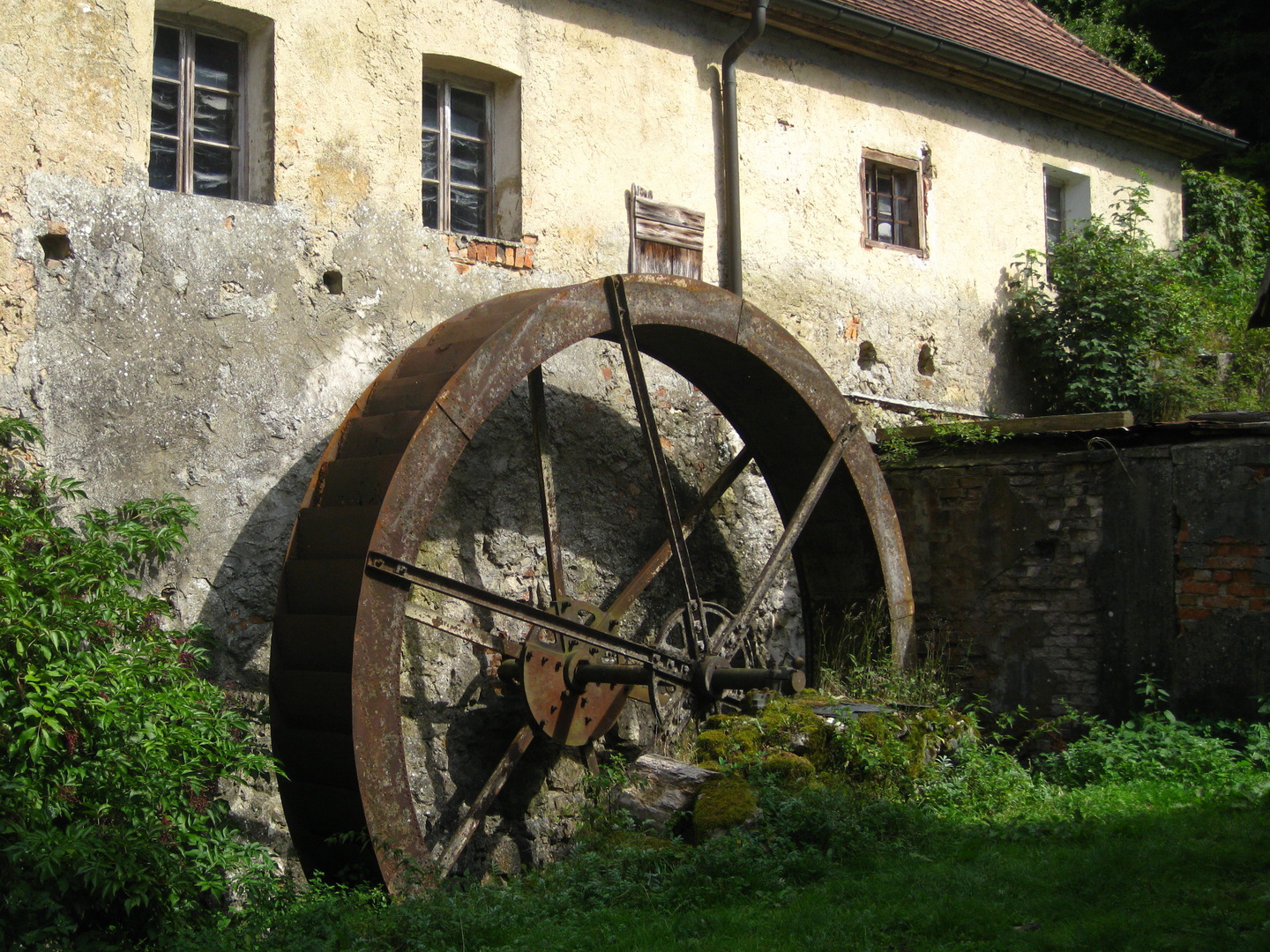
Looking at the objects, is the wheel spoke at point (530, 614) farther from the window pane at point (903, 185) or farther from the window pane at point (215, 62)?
the window pane at point (903, 185)

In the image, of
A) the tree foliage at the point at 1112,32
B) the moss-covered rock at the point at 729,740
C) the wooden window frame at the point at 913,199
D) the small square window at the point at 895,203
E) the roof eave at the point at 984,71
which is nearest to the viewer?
the moss-covered rock at the point at 729,740

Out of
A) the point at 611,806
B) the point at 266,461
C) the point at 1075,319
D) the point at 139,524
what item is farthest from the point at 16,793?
the point at 1075,319

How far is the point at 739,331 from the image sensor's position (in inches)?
260

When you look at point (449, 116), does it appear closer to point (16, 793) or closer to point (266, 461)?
point (266, 461)

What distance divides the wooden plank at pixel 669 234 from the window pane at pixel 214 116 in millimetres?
2342

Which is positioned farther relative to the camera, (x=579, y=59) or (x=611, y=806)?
(x=579, y=59)

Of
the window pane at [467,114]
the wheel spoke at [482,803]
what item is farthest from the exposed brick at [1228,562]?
the window pane at [467,114]

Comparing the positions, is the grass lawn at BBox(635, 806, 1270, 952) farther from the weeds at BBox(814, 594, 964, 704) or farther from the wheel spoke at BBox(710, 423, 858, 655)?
the weeds at BBox(814, 594, 964, 704)

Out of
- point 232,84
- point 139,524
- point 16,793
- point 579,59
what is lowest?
point 16,793

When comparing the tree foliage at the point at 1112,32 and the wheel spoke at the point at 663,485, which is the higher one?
the tree foliage at the point at 1112,32

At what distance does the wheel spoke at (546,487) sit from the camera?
602cm

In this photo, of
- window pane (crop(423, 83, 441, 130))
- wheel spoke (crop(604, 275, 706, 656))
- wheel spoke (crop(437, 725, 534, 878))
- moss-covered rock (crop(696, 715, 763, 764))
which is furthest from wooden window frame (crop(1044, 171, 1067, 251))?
wheel spoke (crop(437, 725, 534, 878))

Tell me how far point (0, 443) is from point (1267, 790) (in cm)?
562

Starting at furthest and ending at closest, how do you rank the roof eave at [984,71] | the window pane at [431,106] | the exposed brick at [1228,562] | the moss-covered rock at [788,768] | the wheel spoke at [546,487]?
1. the roof eave at [984,71]
2. the exposed brick at [1228,562]
3. the window pane at [431,106]
4. the wheel spoke at [546,487]
5. the moss-covered rock at [788,768]
